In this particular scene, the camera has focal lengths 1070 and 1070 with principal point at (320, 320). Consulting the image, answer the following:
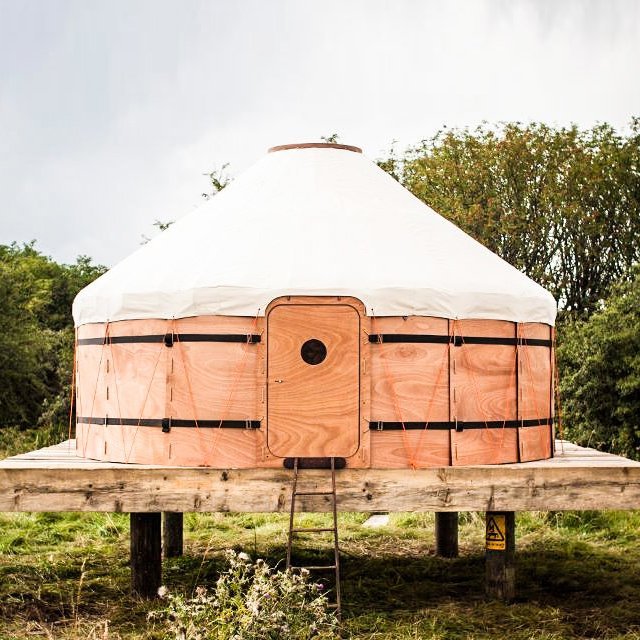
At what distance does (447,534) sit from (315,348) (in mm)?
2918

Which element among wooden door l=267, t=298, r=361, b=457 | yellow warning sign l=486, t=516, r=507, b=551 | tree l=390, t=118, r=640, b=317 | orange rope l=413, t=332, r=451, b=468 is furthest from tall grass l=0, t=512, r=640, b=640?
tree l=390, t=118, r=640, b=317

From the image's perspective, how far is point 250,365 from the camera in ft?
22.9

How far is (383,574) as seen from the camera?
26.9ft

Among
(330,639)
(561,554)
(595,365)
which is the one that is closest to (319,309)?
(330,639)

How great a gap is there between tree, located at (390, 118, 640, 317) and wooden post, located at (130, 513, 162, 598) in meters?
11.2

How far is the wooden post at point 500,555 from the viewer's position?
7070mm

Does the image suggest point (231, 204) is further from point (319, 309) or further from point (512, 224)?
point (512, 224)

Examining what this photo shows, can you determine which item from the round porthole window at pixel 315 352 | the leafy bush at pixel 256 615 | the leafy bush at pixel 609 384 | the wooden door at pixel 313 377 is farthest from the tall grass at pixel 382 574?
the leafy bush at pixel 609 384

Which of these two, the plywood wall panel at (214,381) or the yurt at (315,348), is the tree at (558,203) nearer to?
the yurt at (315,348)

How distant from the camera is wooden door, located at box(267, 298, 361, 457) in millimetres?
6879

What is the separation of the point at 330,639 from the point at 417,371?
213 cm

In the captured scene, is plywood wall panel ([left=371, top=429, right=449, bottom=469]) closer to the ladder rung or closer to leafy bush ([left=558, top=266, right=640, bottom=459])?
the ladder rung

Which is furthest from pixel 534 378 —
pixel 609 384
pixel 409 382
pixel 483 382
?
pixel 609 384

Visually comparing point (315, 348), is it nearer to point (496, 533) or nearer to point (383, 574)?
point (496, 533)
